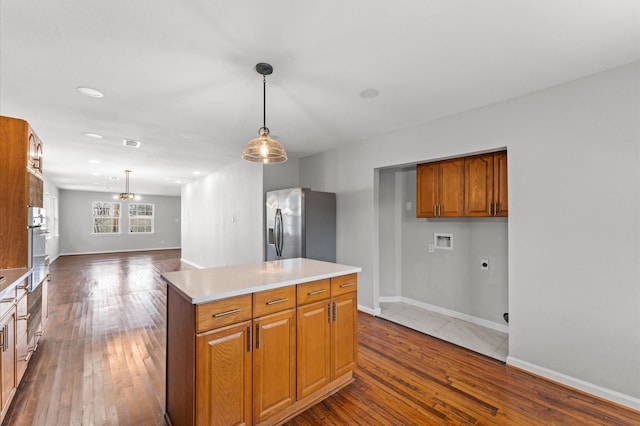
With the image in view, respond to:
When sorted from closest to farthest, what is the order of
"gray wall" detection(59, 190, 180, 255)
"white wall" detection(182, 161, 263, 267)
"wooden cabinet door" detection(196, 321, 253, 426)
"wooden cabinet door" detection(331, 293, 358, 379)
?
1. "wooden cabinet door" detection(196, 321, 253, 426)
2. "wooden cabinet door" detection(331, 293, 358, 379)
3. "white wall" detection(182, 161, 263, 267)
4. "gray wall" detection(59, 190, 180, 255)

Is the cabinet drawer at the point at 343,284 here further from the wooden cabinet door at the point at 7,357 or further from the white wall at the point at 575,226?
the wooden cabinet door at the point at 7,357

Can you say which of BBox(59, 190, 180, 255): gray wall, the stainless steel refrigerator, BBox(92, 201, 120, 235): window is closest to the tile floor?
the stainless steel refrigerator

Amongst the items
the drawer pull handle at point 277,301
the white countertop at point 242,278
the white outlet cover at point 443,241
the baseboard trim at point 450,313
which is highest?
the white outlet cover at point 443,241

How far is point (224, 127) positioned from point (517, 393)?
13.7ft

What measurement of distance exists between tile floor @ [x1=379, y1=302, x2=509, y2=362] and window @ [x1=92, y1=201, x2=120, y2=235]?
473 inches

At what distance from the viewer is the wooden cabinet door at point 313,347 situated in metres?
2.08

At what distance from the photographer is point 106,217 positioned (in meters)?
11.6

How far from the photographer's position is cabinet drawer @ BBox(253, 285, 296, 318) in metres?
1.85

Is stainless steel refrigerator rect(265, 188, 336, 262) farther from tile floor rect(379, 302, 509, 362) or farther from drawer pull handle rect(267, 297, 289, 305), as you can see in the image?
drawer pull handle rect(267, 297, 289, 305)

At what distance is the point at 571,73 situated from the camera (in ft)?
7.80

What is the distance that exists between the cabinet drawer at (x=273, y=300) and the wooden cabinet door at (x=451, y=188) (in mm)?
2489

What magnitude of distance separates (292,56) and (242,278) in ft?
5.56

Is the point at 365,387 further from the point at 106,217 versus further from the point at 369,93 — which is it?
the point at 106,217

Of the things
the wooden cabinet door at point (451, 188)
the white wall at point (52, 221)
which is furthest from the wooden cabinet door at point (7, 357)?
the white wall at point (52, 221)
